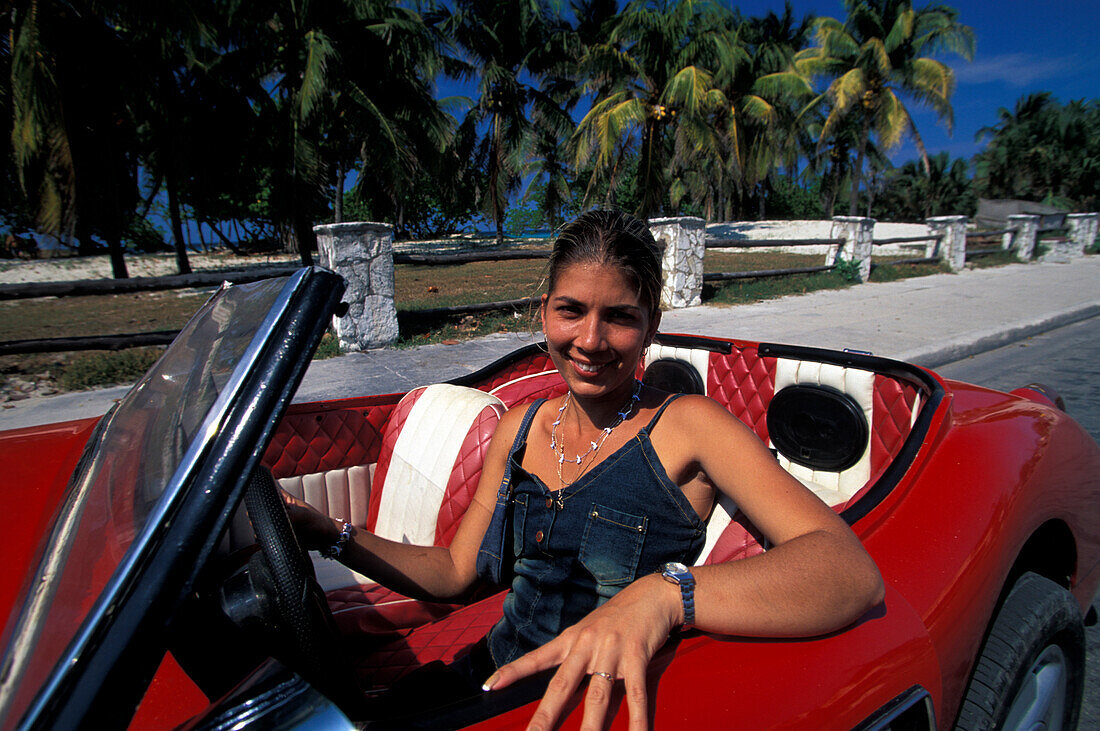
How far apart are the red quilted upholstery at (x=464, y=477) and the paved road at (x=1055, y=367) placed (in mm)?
4406

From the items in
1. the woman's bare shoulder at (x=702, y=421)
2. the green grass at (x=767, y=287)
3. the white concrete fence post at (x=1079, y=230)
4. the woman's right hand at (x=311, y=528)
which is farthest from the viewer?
the white concrete fence post at (x=1079, y=230)

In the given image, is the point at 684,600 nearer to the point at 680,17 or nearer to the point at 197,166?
the point at 680,17

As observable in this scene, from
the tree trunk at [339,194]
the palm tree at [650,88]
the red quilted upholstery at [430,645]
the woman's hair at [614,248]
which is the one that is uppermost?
the palm tree at [650,88]

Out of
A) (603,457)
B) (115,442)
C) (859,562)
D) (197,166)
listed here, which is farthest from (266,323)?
(197,166)

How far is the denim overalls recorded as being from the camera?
4.05 feet

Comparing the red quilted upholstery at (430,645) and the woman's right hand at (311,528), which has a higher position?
the woman's right hand at (311,528)

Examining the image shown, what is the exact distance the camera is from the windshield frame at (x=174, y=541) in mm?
654

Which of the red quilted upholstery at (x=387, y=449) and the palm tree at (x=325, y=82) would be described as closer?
the red quilted upholstery at (x=387, y=449)

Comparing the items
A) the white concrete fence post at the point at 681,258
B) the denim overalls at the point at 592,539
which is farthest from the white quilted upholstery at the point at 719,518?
the white concrete fence post at the point at 681,258

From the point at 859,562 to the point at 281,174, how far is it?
17.7 meters

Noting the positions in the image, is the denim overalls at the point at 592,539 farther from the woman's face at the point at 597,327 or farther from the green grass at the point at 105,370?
the green grass at the point at 105,370

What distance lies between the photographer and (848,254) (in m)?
13.1

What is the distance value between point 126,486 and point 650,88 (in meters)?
18.0

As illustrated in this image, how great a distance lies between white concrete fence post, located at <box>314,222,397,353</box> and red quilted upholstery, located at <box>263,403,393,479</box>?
15.6 ft
